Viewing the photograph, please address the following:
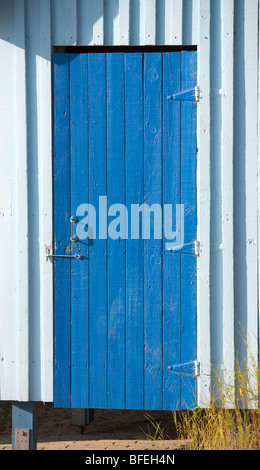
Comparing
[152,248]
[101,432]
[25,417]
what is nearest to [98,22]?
[152,248]

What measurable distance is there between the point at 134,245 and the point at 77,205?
51cm

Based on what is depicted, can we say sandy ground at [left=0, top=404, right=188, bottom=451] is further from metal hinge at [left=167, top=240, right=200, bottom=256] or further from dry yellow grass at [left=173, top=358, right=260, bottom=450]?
metal hinge at [left=167, top=240, right=200, bottom=256]

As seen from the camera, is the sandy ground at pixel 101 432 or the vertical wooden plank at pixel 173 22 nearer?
the vertical wooden plank at pixel 173 22

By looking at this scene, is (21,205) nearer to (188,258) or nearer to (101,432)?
(188,258)

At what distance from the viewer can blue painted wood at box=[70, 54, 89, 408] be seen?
4.95 m

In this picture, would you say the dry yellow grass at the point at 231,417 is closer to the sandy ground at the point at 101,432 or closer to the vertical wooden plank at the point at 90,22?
the sandy ground at the point at 101,432

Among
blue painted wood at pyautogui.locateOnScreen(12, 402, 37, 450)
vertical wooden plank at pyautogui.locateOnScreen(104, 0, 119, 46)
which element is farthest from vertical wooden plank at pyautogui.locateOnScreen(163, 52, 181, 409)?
blue painted wood at pyautogui.locateOnScreen(12, 402, 37, 450)

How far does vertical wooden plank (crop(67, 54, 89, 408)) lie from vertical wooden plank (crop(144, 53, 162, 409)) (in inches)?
17.4

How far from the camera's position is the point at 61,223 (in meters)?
4.97

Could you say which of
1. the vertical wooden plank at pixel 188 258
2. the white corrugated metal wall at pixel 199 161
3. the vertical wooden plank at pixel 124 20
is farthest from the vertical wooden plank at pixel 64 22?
the vertical wooden plank at pixel 188 258

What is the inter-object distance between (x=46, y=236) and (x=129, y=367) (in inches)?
45.0

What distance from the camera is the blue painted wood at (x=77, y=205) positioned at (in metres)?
4.95

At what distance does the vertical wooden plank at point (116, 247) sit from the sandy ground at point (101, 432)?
0.64 metres

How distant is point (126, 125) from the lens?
16.1ft
